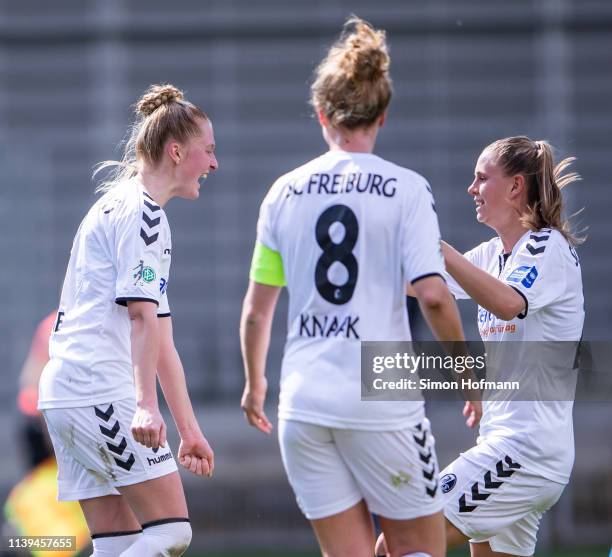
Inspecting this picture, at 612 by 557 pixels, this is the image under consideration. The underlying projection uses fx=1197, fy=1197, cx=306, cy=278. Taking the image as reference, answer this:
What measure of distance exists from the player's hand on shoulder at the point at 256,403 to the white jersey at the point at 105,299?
1.71ft

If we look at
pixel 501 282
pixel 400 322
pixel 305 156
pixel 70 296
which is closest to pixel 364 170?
pixel 400 322

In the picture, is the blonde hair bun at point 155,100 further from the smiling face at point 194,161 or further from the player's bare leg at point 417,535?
the player's bare leg at point 417,535

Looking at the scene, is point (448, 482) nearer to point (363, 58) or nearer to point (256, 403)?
point (256, 403)

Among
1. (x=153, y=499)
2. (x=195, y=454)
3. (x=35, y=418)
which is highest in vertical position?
(x=195, y=454)

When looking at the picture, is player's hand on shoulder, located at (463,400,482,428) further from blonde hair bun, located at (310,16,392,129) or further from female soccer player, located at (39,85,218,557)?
blonde hair bun, located at (310,16,392,129)

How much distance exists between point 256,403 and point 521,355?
3.98 feet

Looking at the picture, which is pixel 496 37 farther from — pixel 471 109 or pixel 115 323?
pixel 115 323

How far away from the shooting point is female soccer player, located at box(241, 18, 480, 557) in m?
3.55

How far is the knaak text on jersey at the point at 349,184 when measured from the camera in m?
3.57

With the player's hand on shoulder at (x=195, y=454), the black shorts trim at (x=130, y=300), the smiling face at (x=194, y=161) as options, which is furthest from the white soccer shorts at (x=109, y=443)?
the smiling face at (x=194, y=161)

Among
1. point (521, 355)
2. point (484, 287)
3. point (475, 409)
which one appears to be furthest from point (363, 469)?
point (521, 355)

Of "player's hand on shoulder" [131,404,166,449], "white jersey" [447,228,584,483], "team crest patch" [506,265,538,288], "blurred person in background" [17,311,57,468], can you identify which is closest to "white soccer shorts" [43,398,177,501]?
"player's hand on shoulder" [131,404,166,449]

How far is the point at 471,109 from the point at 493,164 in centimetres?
719

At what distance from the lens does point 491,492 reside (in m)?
4.42
